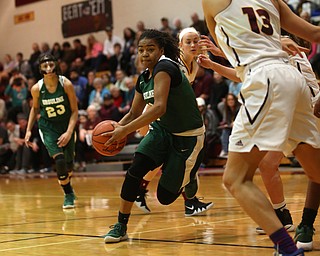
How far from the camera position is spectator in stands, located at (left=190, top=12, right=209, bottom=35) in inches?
599

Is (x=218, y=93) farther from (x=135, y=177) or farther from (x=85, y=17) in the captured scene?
(x=135, y=177)

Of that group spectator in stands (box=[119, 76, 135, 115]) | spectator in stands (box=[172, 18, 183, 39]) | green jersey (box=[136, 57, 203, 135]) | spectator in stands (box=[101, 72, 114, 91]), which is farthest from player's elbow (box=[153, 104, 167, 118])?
spectator in stands (box=[101, 72, 114, 91])

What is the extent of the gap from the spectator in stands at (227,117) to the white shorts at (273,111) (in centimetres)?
968

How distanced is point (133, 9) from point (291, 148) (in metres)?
16.0

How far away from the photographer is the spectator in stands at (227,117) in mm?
13305

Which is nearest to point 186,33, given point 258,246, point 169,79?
point 169,79

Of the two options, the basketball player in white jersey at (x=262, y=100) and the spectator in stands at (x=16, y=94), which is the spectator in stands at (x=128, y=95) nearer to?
the spectator in stands at (x=16, y=94)

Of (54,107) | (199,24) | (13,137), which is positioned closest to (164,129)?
(54,107)

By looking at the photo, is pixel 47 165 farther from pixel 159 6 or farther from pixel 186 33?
pixel 186 33

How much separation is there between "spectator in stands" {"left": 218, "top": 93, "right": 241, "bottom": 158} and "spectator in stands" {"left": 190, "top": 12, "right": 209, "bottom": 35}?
2.41 m

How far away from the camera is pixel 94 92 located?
56.1 ft

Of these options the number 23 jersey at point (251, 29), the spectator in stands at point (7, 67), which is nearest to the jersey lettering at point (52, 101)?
the number 23 jersey at point (251, 29)

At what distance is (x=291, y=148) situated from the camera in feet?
11.8

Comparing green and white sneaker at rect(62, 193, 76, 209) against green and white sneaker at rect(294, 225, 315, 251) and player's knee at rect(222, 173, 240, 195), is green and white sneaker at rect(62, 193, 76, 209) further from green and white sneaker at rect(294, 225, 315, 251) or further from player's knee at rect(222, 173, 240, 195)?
player's knee at rect(222, 173, 240, 195)
